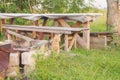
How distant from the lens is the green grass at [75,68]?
6938 mm

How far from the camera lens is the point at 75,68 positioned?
7590mm

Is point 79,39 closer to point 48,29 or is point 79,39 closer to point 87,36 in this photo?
point 87,36

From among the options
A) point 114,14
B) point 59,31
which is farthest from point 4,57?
point 114,14

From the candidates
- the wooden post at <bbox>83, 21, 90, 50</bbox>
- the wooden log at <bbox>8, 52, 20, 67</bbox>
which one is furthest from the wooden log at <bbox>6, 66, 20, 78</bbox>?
the wooden post at <bbox>83, 21, 90, 50</bbox>

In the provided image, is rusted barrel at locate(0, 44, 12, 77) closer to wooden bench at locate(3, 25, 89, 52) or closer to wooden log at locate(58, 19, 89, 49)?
wooden bench at locate(3, 25, 89, 52)

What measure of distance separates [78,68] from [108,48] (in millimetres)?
3704

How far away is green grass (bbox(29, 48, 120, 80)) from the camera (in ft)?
22.8

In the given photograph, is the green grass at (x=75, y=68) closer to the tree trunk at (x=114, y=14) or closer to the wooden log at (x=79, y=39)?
the wooden log at (x=79, y=39)

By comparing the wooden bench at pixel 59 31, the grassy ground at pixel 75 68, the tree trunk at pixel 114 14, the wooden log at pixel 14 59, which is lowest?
the grassy ground at pixel 75 68

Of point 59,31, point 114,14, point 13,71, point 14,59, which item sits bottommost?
point 13,71

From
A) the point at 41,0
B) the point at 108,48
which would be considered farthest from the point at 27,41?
the point at 41,0

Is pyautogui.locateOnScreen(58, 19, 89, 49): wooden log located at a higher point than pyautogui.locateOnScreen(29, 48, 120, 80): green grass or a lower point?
higher

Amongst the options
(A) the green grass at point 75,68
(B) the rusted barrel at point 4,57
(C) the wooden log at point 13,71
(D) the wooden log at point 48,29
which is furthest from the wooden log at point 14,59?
(D) the wooden log at point 48,29

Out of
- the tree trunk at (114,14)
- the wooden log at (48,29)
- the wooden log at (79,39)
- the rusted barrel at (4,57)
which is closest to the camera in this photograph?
the rusted barrel at (4,57)
